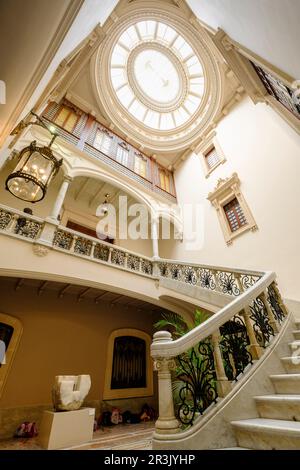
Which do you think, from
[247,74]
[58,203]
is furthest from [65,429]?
[247,74]

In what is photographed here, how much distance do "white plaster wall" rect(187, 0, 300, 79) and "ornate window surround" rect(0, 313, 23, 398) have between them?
7397 millimetres

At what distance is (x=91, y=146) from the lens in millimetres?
8500

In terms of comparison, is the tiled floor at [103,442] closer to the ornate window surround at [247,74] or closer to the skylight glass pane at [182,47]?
the ornate window surround at [247,74]

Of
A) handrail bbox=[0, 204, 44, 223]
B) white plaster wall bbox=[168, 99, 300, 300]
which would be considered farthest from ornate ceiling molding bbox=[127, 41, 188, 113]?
handrail bbox=[0, 204, 44, 223]

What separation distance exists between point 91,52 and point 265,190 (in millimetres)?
8902

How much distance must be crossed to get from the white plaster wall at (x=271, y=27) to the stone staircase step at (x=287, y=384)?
3.64 m

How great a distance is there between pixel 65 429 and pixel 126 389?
348 cm

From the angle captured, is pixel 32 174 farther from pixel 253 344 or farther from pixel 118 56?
pixel 118 56

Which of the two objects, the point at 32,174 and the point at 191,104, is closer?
the point at 32,174

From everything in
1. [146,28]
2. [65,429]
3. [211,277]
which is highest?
[146,28]

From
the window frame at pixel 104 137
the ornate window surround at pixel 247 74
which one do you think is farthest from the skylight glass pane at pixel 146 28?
the ornate window surround at pixel 247 74

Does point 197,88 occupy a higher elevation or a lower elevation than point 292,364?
higher

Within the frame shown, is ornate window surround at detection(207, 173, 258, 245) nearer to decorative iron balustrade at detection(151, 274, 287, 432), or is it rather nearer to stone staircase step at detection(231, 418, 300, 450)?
decorative iron balustrade at detection(151, 274, 287, 432)

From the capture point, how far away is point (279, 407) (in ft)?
6.15
